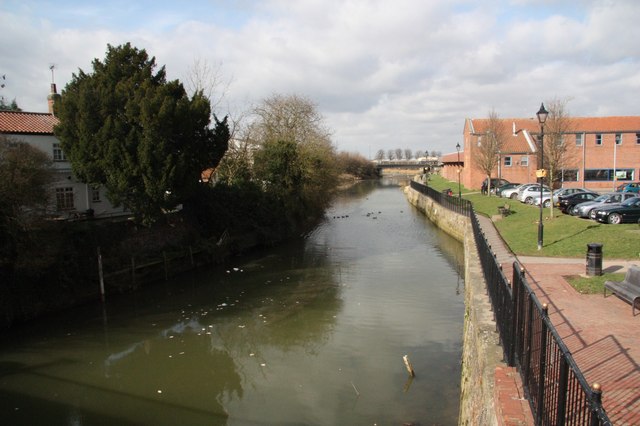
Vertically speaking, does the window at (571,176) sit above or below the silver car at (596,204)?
above

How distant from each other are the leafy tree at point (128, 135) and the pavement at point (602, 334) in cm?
1591

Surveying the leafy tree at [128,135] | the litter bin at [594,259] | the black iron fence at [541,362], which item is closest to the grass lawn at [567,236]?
the litter bin at [594,259]

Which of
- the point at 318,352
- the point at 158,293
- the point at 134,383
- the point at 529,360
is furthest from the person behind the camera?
the point at 158,293

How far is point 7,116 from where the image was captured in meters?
24.5

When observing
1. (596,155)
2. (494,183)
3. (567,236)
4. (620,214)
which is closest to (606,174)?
(596,155)

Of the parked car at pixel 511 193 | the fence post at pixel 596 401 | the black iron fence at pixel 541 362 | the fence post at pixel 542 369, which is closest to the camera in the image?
the fence post at pixel 596 401

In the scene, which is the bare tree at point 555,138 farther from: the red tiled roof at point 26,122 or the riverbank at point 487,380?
the red tiled roof at point 26,122

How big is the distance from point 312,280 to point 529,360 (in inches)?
654

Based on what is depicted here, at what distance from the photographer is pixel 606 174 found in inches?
1788

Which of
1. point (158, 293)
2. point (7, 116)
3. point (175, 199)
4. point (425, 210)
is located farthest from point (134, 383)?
point (425, 210)

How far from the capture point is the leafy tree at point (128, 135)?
71.2ft

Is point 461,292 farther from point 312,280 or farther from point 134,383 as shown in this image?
point 134,383

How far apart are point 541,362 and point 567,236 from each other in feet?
54.5

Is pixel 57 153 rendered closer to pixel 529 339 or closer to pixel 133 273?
pixel 133 273
